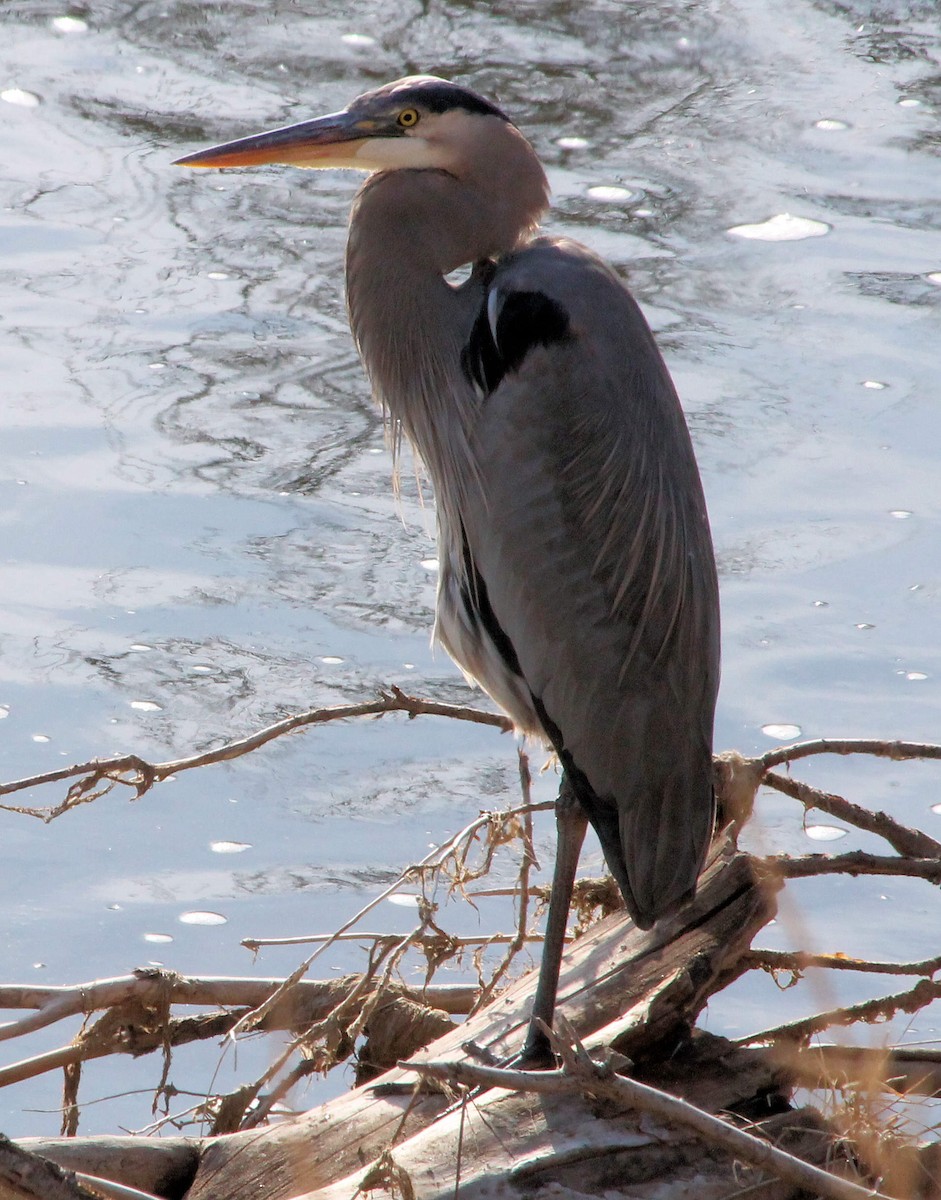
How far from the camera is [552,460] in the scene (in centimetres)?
276

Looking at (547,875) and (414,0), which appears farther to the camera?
(414,0)

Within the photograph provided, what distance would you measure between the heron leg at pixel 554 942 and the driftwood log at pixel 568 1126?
5 centimetres

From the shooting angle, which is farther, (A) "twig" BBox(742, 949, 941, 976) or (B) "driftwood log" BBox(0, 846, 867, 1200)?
(A) "twig" BBox(742, 949, 941, 976)

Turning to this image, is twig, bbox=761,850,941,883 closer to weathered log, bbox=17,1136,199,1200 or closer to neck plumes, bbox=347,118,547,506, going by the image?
neck plumes, bbox=347,118,547,506

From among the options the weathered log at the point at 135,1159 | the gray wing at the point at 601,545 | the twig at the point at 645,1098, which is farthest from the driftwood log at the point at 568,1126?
the twig at the point at 645,1098

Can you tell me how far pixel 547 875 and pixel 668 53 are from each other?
4.57 meters

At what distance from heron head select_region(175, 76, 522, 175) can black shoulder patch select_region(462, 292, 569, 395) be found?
1.00 feet

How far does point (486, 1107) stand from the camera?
7.75ft

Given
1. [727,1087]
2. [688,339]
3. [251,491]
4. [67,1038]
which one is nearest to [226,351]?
[251,491]

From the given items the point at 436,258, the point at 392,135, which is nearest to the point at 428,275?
the point at 436,258

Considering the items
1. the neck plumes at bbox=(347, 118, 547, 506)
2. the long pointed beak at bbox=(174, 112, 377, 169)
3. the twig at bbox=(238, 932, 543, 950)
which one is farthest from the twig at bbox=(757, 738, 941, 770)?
the long pointed beak at bbox=(174, 112, 377, 169)

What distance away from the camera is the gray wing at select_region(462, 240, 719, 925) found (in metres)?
2.74

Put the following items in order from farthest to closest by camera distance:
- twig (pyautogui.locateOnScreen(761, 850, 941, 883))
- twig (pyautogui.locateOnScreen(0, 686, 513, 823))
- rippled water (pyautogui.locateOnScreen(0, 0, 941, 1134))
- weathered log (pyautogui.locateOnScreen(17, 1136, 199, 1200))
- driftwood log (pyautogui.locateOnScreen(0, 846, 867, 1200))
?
rippled water (pyautogui.locateOnScreen(0, 0, 941, 1134)) < twig (pyautogui.locateOnScreen(0, 686, 513, 823)) < twig (pyautogui.locateOnScreen(761, 850, 941, 883)) < weathered log (pyautogui.locateOnScreen(17, 1136, 199, 1200)) < driftwood log (pyautogui.locateOnScreen(0, 846, 867, 1200))

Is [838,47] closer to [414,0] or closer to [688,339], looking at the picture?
[414,0]
